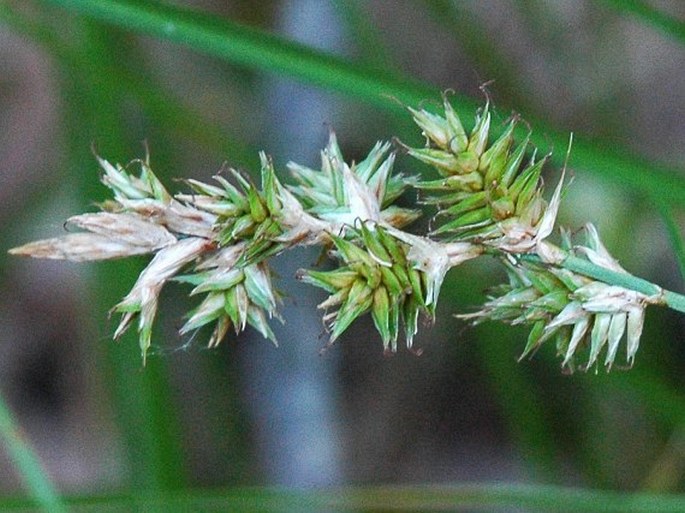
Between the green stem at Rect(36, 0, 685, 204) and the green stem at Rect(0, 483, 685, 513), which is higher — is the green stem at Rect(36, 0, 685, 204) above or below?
above

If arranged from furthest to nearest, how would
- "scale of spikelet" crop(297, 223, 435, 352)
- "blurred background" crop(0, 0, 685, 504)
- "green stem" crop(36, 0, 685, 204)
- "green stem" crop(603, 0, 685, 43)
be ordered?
1. "blurred background" crop(0, 0, 685, 504)
2. "green stem" crop(603, 0, 685, 43)
3. "green stem" crop(36, 0, 685, 204)
4. "scale of spikelet" crop(297, 223, 435, 352)

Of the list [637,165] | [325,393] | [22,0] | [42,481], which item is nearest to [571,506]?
[637,165]

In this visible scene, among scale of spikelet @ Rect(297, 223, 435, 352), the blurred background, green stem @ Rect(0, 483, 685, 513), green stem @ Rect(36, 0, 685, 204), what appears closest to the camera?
scale of spikelet @ Rect(297, 223, 435, 352)

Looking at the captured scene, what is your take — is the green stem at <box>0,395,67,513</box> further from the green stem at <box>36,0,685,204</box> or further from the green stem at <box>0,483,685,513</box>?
the green stem at <box>36,0,685,204</box>

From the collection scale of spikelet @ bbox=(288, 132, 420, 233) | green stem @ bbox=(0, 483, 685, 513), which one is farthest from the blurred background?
scale of spikelet @ bbox=(288, 132, 420, 233)

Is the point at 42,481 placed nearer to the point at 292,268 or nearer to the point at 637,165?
Answer: the point at 637,165

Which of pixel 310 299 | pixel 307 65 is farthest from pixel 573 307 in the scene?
pixel 310 299
